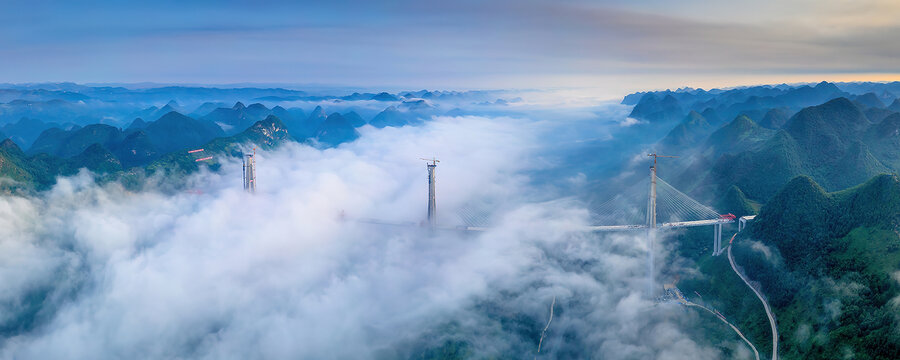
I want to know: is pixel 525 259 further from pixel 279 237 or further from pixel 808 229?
pixel 279 237

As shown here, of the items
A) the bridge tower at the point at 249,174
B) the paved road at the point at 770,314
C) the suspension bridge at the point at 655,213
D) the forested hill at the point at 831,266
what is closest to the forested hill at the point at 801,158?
the suspension bridge at the point at 655,213

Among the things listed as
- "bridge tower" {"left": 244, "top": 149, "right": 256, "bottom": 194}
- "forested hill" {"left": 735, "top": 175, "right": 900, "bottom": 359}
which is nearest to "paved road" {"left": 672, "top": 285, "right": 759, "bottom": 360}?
"forested hill" {"left": 735, "top": 175, "right": 900, "bottom": 359}

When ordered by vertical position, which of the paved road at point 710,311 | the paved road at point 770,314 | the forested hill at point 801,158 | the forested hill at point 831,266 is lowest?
the paved road at point 710,311

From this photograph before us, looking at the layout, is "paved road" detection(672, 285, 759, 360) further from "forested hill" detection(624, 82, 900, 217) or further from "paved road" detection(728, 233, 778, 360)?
"forested hill" detection(624, 82, 900, 217)

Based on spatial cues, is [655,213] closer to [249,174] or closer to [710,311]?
[710,311]

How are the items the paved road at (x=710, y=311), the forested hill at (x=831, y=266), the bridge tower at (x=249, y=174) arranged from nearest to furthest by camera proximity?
the forested hill at (x=831, y=266), the paved road at (x=710, y=311), the bridge tower at (x=249, y=174)

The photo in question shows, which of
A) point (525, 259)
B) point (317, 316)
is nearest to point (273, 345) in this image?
point (317, 316)

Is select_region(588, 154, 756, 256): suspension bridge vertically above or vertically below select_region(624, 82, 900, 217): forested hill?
below

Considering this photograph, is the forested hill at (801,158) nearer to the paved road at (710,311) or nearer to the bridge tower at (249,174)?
the paved road at (710,311)

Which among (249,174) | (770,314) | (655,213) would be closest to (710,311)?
(770,314)

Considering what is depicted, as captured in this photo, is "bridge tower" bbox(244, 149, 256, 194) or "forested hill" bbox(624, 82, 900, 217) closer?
"forested hill" bbox(624, 82, 900, 217)

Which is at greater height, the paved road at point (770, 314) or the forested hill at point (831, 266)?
the forested hill at point (831, 266)
